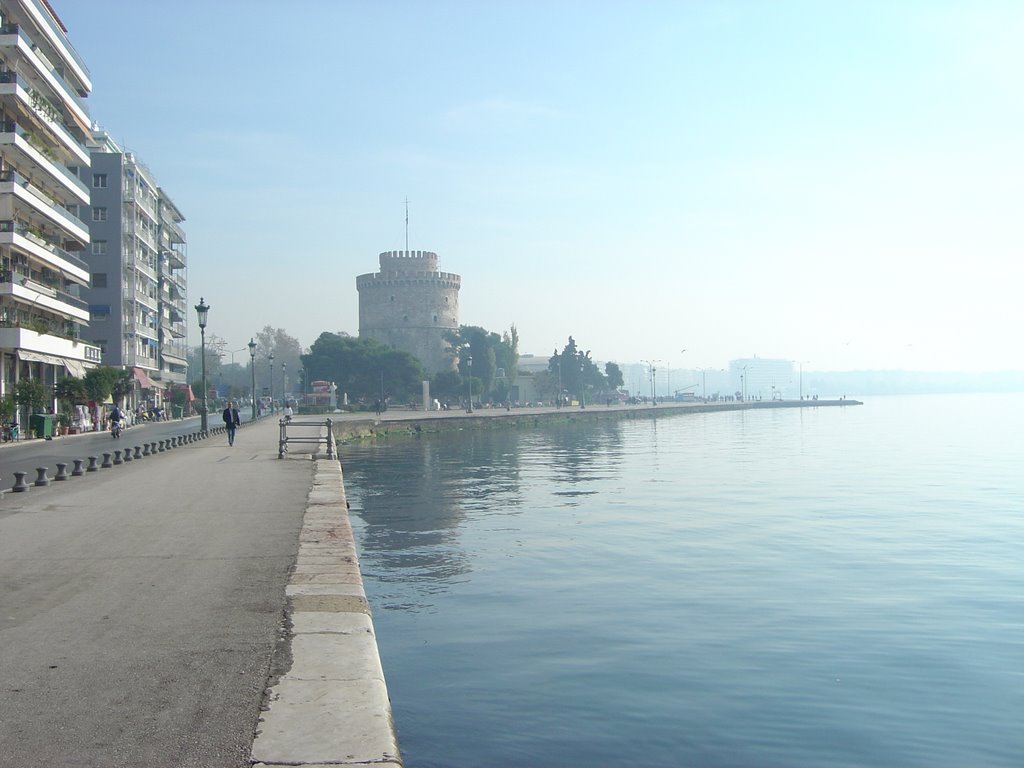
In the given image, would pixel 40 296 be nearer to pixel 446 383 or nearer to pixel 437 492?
pixel 437 492

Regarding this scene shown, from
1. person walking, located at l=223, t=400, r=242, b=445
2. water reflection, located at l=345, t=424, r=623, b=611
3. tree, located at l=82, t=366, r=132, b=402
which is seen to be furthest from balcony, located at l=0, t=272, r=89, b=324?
water reflection, located at l=345, t=424, r=623, b=611

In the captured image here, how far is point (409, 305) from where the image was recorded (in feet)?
342

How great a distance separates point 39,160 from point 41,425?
11462 mm

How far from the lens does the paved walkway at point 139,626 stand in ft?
14.8

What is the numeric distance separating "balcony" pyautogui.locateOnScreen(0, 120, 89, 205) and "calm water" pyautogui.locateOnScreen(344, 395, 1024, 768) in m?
A: 25.6

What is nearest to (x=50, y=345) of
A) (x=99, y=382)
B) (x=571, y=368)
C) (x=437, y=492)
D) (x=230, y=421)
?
(x=99, y=382)

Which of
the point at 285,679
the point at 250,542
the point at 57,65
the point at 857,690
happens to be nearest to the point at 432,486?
the point at 250,542

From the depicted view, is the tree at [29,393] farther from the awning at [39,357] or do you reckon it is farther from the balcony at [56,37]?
the balcony at [56,37]

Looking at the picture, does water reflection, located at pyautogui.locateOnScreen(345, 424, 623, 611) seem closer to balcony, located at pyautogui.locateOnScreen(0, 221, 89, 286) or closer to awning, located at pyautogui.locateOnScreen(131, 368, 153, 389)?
balcony, located at pyautogui.locateOnScreen(0, 221, 89, 286)

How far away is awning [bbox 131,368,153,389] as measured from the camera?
215ft

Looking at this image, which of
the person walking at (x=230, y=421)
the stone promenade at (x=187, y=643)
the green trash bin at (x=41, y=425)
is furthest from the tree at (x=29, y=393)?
the stone promenade at (x=187, y=643)

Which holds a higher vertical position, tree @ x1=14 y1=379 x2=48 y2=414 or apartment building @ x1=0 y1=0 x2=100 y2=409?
apartment building @ x1=0 y1=0 x2=100 y2=409

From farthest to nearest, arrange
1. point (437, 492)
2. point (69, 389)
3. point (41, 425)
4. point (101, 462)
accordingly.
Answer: point (69, 389) < point (41, 425) < point (437, 492) < point (101, 462)

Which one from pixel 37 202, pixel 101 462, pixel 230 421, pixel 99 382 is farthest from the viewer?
pixel 99 382
